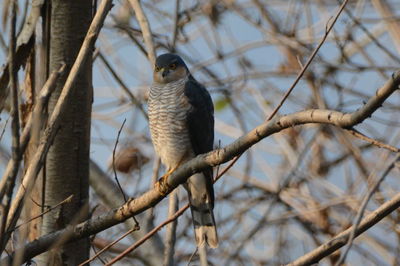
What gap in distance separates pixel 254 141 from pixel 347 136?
3724 mm

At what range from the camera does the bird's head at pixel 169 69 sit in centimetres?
467

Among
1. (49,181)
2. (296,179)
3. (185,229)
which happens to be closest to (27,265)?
(49,181)

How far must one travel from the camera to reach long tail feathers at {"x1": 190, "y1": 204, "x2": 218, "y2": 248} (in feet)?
13.5

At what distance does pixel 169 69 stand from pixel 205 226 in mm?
1133

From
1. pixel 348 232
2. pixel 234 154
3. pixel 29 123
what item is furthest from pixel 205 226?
pixel 29 123

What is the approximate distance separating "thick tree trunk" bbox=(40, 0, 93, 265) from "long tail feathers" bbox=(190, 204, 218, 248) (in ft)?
3.04

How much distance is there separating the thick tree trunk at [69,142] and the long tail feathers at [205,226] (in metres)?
0.93

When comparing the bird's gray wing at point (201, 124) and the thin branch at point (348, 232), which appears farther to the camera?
the bird's gray wing at point (201, 124)

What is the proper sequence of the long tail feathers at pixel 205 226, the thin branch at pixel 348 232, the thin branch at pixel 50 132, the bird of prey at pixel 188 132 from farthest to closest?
the bird of prey at pixel 188 132, the long tail feathers at pixel 205 226, the thin branch at pixel 348 232, the thin branch at pixel 50 132

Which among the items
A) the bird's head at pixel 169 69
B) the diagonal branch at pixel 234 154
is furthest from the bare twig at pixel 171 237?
the bird's head at pixel 169 69

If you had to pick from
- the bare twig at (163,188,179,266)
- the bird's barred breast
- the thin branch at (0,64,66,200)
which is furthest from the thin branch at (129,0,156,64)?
the thin branch at (0,64,66,200)

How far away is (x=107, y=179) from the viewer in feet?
14.9

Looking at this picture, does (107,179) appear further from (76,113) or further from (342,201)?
(342,201)

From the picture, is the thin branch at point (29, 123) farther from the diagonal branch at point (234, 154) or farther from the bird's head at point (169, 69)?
the bird's head at point (169, 69)
